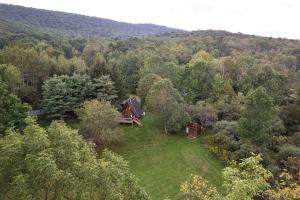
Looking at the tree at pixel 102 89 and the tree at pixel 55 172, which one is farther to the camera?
the tree at pixel 102 89

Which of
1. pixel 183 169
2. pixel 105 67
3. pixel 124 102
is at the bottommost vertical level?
pixel 183 169

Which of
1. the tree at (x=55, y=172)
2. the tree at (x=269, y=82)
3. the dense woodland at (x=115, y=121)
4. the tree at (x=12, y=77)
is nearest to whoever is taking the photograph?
the tree at (x=55, y=172)

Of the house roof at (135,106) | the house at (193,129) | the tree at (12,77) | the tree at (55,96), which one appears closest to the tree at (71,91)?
the tree at (55,96)

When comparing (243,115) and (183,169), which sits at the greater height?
(243,115)

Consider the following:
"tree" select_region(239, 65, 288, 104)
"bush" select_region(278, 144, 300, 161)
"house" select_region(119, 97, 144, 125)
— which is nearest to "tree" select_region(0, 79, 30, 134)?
"house" select_region(119, 97, 144, 125)

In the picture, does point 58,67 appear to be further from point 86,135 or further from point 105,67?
point 86,135

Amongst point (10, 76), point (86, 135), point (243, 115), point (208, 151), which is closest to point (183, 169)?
point (208, 151)

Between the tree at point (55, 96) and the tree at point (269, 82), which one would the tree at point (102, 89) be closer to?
the tree at point (55, 96)
